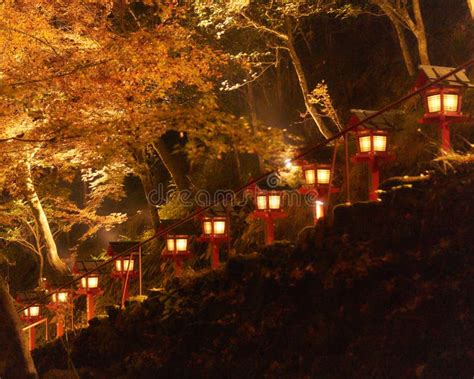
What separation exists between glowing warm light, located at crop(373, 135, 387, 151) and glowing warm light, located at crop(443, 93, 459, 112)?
1.08 meters

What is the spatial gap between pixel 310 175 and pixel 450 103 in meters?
2.75

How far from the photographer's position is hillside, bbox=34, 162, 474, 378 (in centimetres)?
651

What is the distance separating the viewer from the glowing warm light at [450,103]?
954 centimetres

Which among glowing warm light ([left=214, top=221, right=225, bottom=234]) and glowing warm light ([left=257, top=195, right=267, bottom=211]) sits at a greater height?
glowing warm light ([left=257, top=195, right=267, bottom=211])

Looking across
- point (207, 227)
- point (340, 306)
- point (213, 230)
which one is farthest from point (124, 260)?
point (340, 306)

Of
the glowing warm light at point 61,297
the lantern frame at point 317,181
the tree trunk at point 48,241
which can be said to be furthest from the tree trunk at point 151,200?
the lantern frame at point 317,181

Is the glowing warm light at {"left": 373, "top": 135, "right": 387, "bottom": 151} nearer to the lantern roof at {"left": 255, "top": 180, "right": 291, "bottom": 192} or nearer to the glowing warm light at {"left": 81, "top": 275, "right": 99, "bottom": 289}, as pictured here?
the lantern roof at {"left": 255, "top": 180, "right": 291, "bottom": 192}

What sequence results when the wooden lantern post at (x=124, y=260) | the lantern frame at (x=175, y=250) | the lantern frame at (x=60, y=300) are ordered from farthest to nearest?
the lantern frame at (x=60, y=300), the wooden lantern post at (x=124, y=260), the lantern frame at (x=175, y=250)

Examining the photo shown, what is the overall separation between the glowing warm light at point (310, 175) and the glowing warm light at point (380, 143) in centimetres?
140

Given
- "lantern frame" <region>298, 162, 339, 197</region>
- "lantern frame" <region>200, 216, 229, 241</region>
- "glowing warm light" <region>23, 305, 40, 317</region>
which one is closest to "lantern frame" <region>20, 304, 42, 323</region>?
"glowing warm light" <region>23, 305, 40, 317</region>

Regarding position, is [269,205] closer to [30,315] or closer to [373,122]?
[373,122]

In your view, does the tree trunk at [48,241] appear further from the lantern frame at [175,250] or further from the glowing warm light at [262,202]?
the glowing warm light at [262,202]

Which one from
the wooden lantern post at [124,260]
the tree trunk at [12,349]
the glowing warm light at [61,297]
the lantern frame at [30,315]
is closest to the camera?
the tree trunk at [12,349]

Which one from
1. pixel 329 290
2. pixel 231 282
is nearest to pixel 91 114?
pixel 231 282
